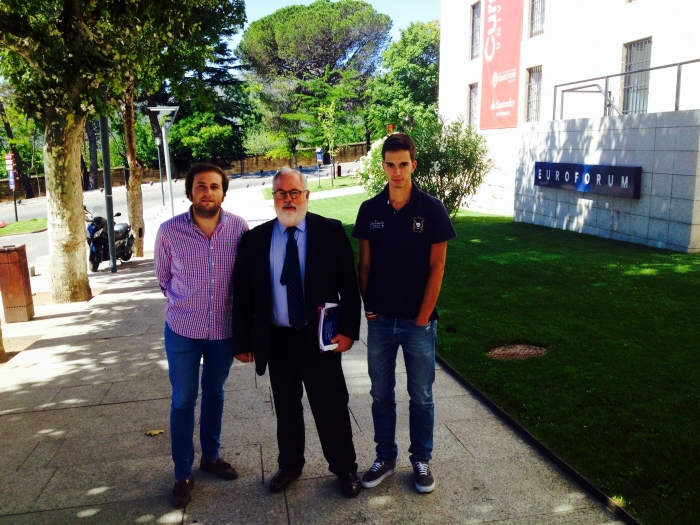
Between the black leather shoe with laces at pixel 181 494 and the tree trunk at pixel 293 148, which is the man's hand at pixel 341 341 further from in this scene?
the tree trunk at pixel 293 148

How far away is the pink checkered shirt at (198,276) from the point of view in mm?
3734

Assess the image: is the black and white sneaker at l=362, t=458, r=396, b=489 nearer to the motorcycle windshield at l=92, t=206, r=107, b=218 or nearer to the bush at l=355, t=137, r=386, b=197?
the bush at l=355, t=137, r=386, b=197

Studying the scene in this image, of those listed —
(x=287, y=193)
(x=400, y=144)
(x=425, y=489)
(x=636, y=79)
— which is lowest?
(x=425, y=489)

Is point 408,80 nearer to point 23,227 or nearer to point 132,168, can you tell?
point 23,227

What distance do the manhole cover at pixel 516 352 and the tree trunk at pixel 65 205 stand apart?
284 inches

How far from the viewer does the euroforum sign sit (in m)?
13.1

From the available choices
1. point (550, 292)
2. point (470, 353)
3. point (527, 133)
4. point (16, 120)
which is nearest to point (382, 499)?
point (470, 353)

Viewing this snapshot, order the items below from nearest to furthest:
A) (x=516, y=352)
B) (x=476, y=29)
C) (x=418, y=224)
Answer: (x=418, y=224), (x=516, y=352), (x=476, y=29)

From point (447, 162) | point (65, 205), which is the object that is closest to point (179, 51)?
point (65, 205)

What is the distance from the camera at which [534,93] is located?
71.9 ft

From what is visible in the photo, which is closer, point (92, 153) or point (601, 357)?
point (601, 357)

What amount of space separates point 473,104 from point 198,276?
24986mm

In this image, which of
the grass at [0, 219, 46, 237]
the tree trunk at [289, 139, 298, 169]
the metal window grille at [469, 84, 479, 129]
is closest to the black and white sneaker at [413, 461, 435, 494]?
the metal window grille at [469, 84, 479, 129]

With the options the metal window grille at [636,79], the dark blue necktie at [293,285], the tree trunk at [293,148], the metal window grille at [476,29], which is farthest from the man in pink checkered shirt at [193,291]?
the tree trunk at [293,148]
